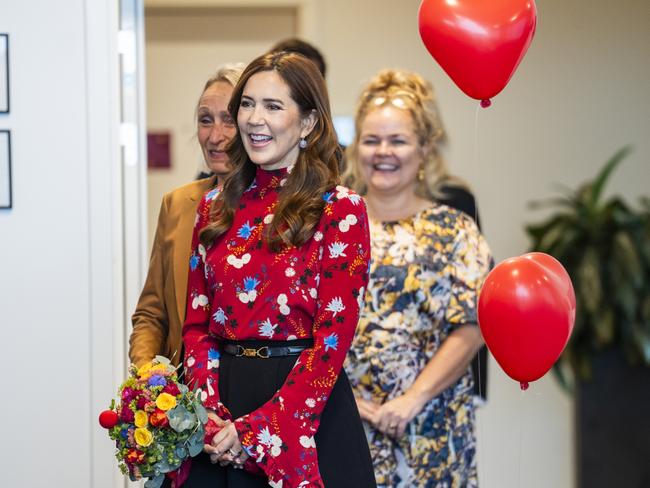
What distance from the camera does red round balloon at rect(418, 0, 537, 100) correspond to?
2.30 meters

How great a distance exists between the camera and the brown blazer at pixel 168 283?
7.54 feet

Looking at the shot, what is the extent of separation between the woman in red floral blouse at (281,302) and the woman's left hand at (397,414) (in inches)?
20.9

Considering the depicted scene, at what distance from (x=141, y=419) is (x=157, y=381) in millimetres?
73

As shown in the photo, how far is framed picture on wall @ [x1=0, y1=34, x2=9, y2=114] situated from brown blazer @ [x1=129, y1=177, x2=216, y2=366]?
83 cm

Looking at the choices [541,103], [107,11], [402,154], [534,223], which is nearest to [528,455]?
[534,223]

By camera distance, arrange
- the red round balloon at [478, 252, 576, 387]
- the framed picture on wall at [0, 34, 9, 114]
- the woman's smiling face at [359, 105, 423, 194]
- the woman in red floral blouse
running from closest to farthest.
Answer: the woman in red floral blouse → the red round balloon at [478, 252, 576, 387] → the woman's smiling face at [359, 105, 423, 194] → the framed picture on wall at [0, 34, 9, 114]

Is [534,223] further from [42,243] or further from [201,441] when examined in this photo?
[201,441]

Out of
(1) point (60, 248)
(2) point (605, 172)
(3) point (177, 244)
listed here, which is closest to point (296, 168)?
(3) point (177, 244)

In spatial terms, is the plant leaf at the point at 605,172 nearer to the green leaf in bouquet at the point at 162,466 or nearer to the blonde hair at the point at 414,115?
the blonde hair at the point at 414,115

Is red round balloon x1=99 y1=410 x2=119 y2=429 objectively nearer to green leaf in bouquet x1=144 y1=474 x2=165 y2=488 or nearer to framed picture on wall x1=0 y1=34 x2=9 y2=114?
green leaf in bouquet x1=144 y1=474 x2=165 y2=488

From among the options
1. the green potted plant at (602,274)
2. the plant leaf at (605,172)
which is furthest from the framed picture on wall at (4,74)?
the plant leaf at (605,172)

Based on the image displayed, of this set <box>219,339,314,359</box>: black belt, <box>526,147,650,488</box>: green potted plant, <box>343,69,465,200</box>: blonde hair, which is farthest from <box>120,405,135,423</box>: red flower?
<box>526,147,650,488</box>: green potted plant

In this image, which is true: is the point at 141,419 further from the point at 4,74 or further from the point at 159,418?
the point at 4,74

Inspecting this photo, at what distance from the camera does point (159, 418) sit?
6.00 feet
